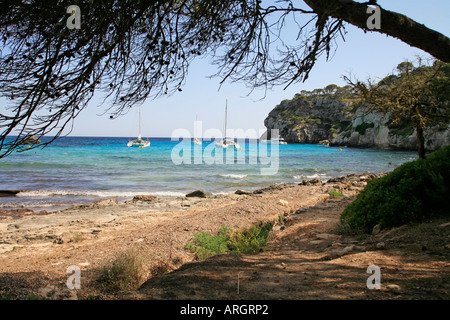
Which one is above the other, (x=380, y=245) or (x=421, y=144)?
(x=421, y=144)

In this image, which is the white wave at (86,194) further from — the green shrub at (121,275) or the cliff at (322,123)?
the cliff at (322,123)

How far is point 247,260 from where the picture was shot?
16.8 feet

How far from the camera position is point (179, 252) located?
6.47 metres

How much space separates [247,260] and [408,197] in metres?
3.44

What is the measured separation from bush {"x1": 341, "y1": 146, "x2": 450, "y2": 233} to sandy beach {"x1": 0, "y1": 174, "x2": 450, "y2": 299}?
36 centimetres

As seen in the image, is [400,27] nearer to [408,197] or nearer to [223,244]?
[408,197]

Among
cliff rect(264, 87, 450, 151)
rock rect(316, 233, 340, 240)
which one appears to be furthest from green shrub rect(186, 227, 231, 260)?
cliff rect(264, 87, 450, 151)

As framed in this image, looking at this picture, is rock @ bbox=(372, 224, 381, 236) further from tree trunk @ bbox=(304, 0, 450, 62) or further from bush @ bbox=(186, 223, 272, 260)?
tree trunk @ bbox=(304, 0, 450, 62)

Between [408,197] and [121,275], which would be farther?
[408,197]

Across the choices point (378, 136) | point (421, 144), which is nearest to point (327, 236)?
point (421, 144)

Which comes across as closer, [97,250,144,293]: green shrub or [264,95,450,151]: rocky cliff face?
[97,250,144,293]: green shrub

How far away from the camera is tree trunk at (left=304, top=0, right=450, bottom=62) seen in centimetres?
426
